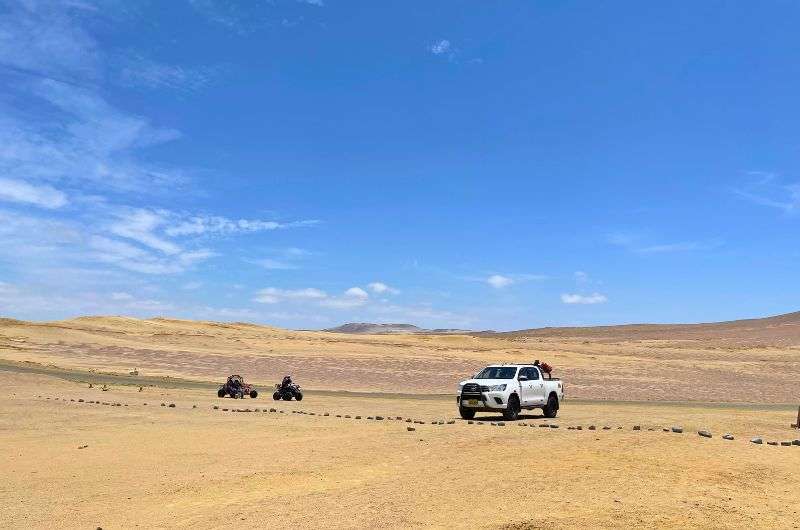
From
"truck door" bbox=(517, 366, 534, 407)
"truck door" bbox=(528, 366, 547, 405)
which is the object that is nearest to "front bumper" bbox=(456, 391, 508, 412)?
"truck door" bbox=(517, 366, 534, 407)

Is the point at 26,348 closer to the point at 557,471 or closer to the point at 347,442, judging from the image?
the point at 347,442

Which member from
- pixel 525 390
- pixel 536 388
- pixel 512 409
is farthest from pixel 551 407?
pixel 512 409

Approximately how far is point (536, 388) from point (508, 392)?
72.7 inches

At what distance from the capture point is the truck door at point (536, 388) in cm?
2507

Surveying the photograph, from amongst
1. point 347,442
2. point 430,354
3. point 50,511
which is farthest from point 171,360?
point 50,511

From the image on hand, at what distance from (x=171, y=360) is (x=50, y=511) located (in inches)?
1868

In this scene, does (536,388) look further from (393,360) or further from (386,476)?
(393,360)

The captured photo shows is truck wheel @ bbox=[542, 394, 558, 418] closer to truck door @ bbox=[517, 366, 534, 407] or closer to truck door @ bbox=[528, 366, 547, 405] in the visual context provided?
truck door @ bbox=[528, 366, 547, 405]

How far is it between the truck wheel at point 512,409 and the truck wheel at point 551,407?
1.92 meters

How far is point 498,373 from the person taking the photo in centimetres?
2561

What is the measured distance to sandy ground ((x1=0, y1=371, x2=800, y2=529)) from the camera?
9961 millimetres

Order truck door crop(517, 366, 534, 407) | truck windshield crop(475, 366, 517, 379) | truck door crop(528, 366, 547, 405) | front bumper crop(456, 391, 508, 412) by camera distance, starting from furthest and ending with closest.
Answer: truck windshield crop(475, 366, 517, 379) → truck door crop(528, 366, 547, 405) → truck door crop(517, 366, 534, 407) → front bumper crop(456, 391, 508, 412)

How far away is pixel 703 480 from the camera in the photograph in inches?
453

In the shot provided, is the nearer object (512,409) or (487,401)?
(487,401)
